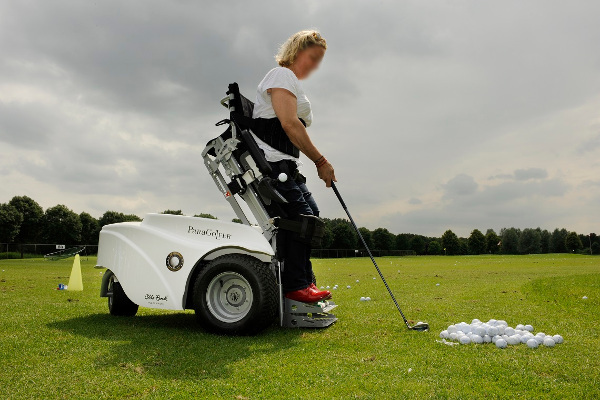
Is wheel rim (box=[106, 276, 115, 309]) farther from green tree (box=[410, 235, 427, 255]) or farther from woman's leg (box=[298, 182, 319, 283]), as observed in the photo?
green tree (box=[410, 235, 427, 255])

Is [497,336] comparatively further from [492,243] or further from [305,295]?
[492,243]

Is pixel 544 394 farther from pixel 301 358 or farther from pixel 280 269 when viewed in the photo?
pixel 280 269

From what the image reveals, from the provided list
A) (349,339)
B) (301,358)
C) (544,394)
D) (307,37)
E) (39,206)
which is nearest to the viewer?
(544,394)

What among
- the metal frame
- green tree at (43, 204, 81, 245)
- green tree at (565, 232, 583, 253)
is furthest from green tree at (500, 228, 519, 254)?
the metal frame

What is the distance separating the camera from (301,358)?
12.2ft

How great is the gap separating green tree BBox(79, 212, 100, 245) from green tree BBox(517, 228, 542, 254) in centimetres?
9809

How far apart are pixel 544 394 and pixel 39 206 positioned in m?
87.7

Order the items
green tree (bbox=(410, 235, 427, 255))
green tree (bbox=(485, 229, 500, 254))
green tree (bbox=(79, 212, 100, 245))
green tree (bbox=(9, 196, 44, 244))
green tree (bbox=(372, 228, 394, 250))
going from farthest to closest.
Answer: green tree (bbox=(485, 229, 500, 254)), green tree (bbox=(410, 235, 427, 255)), green tree (bbox=(372, 228, 394, 250)), green tree (bbox=(79, 212, 100, 245)), green tree (bbox=(9, 196, 44, 244))

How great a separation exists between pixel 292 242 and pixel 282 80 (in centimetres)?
173

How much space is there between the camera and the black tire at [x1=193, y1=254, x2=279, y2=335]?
463 centimetres

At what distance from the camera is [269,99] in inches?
204

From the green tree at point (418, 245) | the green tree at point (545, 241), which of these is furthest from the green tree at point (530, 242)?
the green tree at point (418, 245)

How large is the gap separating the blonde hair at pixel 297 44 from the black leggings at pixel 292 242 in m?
1.18

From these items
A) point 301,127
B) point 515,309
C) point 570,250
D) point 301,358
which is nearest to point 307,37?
point 301,127
